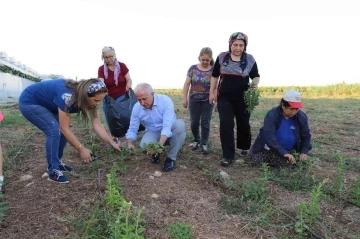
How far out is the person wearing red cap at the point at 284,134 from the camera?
416cm

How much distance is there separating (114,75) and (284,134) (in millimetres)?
2478

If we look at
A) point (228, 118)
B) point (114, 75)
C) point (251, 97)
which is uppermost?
point (114, 75)

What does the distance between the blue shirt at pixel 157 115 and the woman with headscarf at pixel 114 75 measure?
975 mm

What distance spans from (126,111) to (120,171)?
126 centimetres

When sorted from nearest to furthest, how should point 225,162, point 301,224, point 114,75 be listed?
point 301,224 → point 225,162 → point 114,75

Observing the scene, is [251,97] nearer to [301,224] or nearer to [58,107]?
[301,224]

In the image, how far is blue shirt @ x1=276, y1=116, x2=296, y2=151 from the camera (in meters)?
4.24

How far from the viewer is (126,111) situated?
16.1ft

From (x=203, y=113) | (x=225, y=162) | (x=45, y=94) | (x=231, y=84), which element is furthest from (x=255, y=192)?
(x=45, y=94)

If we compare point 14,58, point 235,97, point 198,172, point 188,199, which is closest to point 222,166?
point 198,172

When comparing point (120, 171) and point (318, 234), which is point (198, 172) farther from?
point (318, 234)

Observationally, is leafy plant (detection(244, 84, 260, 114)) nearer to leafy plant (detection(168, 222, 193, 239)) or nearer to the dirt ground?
the dirt ground

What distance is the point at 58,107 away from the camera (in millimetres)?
3314

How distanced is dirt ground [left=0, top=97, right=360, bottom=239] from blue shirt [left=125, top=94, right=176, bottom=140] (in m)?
0.44
